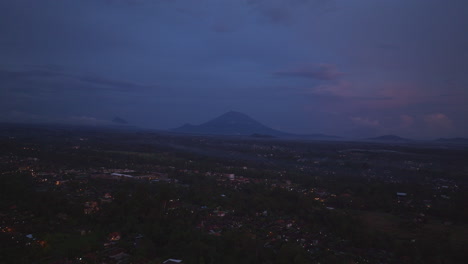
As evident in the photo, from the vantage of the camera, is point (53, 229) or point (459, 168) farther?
point (459, 168)

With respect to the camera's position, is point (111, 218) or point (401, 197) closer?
point (111, 218)

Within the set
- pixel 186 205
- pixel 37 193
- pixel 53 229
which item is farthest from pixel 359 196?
pixel 37 193

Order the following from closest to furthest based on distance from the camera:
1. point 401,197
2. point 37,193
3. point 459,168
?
point 37,193
point 401,197
point 459,168

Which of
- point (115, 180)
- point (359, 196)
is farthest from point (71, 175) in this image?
point (359, 196)

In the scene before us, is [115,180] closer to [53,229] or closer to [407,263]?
[53,229]

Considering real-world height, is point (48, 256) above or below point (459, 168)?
below

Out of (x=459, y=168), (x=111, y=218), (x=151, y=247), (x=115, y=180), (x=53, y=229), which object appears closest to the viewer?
(x=151, y=247)

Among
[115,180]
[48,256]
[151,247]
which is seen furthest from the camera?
[115,180]

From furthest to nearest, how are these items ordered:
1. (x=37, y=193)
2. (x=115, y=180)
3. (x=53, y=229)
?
(x=115, y=180), (x=37, y=193), (x=53, y=229)

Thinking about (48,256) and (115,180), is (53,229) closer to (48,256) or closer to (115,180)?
(48,256)
